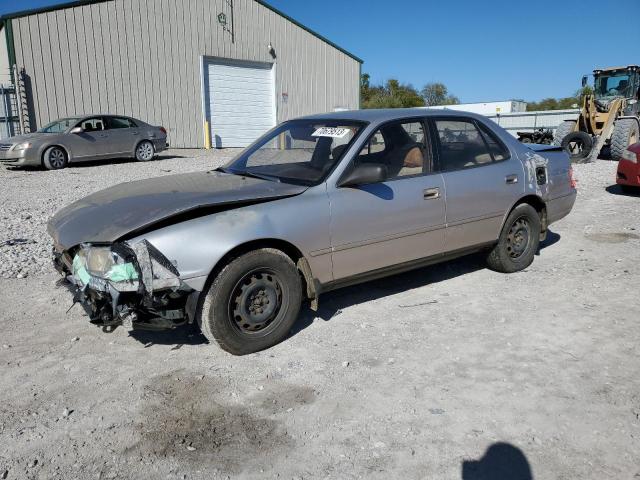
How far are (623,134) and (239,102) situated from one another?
13819 millimetres

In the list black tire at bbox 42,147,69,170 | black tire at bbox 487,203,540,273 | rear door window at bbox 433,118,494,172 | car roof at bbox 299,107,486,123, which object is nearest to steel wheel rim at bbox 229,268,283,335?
car roof at bbox 299,107,486,123

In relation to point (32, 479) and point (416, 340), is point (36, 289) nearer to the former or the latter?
point (32, 479)

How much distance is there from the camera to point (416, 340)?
399 cm

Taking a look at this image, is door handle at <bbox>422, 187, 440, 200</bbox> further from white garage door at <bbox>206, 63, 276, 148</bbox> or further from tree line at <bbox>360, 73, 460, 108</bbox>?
tree line at <bbox>360, 73, 460, 108</bbox>

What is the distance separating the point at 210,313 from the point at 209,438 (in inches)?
35.0

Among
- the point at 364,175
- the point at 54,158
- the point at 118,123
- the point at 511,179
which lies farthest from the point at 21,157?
the point at 511,179

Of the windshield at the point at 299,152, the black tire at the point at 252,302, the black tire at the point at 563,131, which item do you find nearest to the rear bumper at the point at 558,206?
the windshield at the point at 299,152

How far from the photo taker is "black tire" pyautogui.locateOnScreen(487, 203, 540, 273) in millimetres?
5328

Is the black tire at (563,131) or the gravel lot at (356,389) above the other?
the black tire at (563,131)

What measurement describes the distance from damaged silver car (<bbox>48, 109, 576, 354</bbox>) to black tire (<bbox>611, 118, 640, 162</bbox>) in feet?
37.0

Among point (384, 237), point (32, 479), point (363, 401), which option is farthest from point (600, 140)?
point (32, 479)

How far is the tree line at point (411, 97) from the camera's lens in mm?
44500

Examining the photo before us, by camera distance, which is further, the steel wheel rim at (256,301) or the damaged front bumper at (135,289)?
the steel wheel rim at (256,301)

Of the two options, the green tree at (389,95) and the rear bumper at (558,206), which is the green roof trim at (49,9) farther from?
the green tree at (389,95)
